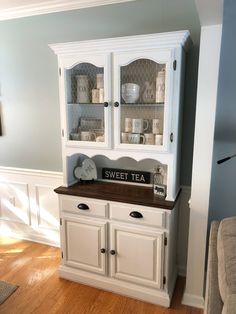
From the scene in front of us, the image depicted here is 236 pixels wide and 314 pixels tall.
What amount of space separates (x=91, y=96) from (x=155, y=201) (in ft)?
3.20

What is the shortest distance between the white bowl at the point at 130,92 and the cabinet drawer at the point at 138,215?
811 mm

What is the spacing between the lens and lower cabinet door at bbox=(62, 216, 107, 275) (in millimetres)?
2096

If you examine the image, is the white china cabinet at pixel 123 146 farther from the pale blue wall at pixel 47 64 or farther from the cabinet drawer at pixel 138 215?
the pale blue wall at pixel 47 64

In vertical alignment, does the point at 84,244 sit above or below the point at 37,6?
below

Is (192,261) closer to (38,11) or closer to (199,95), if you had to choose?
(199,95)

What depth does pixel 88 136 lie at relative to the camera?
6.93ft

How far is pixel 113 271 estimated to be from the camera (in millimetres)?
2105

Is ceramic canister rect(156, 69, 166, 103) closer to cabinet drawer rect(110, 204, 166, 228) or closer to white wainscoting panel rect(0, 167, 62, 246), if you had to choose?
cabinet drawer rect(110, 204, 166, 228)

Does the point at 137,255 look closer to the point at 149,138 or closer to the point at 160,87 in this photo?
the point at 149,138

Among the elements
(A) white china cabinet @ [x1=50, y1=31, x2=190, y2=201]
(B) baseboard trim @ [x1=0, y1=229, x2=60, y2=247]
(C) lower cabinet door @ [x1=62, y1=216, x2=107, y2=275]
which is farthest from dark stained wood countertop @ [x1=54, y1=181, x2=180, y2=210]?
(B) baseboard trim @ [x1=0, y1=229, x2=60, y2=247]

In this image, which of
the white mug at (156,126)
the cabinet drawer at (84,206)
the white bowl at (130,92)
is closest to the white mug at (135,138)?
the white mug at (156,126)

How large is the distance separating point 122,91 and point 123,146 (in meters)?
0.41

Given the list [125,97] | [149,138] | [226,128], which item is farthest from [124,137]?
[226,128]

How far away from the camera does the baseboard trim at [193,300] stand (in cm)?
197
